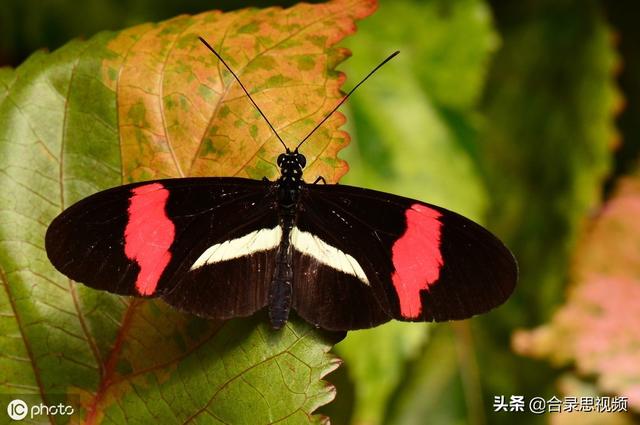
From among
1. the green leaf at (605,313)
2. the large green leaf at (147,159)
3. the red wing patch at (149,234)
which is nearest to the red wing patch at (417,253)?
the large green leaf at (147,159)

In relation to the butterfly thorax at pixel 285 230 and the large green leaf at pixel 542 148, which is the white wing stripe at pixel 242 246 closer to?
the butterfly thorax at pixel 285 230

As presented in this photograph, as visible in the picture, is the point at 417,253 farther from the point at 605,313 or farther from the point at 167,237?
the point at 605,313

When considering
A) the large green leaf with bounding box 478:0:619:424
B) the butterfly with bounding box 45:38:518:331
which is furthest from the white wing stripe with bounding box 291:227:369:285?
the large green leaf with bounding box 478:0:619:424

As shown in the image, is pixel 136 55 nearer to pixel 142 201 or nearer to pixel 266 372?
pixel 142 201

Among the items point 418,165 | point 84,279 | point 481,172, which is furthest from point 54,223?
point 481,172

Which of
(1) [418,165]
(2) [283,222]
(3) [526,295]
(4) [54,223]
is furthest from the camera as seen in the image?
(3) [526,295]

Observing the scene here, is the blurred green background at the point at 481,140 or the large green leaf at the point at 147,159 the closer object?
the large green leaf at the point at 147,159
